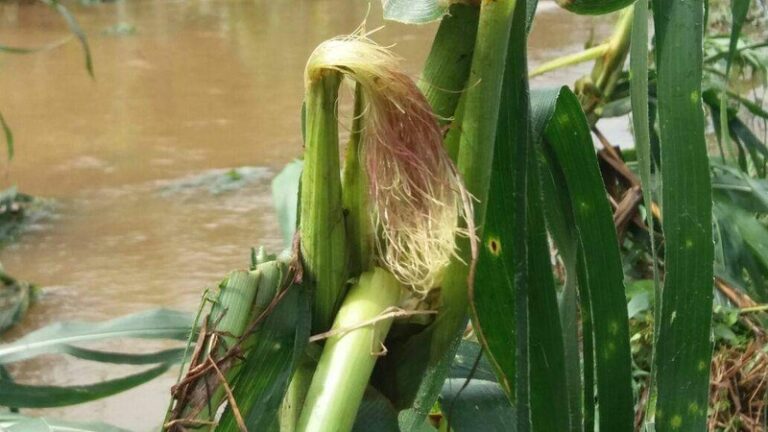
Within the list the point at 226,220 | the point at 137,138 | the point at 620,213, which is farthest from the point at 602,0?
the point at 137,138

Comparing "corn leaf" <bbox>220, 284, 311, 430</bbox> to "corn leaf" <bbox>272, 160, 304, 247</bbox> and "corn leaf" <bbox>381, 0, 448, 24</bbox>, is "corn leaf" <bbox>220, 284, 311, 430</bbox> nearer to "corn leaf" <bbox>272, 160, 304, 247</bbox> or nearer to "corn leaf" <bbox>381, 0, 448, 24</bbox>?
"corn leaf" <bbox>381, 0, 448, 24</bbox>

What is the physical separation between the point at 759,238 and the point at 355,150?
0.89 m

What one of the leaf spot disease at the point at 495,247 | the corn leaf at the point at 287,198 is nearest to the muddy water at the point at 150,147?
the corn leaf at the point at 287,198

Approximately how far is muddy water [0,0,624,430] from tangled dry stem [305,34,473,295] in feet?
4.03

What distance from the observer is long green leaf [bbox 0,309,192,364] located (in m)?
0.53

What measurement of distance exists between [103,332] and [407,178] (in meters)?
0.29

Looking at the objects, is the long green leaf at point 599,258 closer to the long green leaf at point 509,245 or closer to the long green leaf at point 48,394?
the long green leaf at point 509,245

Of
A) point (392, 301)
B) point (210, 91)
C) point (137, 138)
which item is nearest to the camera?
point (392, 301)

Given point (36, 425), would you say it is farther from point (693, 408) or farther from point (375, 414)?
point (693, 408)

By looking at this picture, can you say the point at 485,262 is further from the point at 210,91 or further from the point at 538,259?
the point at 210,91

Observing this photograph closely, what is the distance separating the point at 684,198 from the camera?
1.24 ft

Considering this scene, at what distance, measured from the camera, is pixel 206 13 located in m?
5.57

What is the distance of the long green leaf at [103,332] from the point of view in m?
0.53

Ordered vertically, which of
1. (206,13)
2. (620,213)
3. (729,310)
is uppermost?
(620,213)
